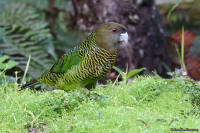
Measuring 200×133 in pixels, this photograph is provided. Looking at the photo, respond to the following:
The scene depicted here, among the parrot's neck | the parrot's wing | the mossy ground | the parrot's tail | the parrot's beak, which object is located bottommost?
the parrot's tail

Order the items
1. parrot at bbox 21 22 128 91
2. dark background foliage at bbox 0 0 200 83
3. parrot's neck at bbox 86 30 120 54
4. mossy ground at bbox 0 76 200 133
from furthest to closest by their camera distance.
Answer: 1. dark background foliage at bbox 0 0 200 83
2. parrot's neck at bbox 86 30 120 54
3. parrot at bbox 21 22 128 91
4. mossy ground at bbox 0 76 200 133

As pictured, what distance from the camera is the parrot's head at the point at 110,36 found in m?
2.59

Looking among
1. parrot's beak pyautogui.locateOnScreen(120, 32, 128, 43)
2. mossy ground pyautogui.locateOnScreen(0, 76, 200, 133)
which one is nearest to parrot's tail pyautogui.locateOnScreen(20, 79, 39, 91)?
mossy ground pyautogui.locateOnScreen(0, 76, 200, 133)

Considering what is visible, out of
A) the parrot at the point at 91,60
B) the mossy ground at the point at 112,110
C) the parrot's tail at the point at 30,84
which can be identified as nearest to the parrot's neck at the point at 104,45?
the parrot at the point at 91,60

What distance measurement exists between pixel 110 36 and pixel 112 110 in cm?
97

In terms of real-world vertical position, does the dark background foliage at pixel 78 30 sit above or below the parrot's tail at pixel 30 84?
above

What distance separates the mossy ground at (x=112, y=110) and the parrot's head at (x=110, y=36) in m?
0.50

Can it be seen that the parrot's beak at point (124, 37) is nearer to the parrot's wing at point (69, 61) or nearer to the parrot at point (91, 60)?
the parrot at point (91, 60)

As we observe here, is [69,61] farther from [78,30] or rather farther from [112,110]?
[78,30]

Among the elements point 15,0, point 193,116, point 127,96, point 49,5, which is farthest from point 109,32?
point 15,0

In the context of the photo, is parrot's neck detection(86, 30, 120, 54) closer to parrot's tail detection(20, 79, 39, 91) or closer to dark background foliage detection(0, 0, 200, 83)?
parrot's tail detection(20, 79, 39, 91)

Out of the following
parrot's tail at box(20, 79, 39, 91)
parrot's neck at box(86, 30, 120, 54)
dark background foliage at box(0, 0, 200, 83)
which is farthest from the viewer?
dark background foliage at box(0, 0, 200, 83)

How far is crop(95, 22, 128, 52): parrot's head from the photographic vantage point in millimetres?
2588

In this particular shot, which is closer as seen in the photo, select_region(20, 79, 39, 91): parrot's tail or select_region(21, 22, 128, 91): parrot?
select_region(21, 22, 128, 91): parrot
